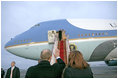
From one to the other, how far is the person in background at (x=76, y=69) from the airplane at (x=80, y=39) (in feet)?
32.4

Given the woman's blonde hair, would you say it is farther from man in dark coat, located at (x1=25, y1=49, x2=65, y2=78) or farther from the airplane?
the airplane

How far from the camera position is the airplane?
12.6 metres

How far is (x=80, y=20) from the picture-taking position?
13820mm

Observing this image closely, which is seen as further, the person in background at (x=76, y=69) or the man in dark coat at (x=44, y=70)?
the man in dark coat at (x=44, y=70)

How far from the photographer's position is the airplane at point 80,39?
41.4ft

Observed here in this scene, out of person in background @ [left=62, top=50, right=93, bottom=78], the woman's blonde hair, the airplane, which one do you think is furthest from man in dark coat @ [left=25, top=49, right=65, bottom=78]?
the airplane

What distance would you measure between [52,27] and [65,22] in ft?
4.74

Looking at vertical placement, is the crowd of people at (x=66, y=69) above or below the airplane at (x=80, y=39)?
below

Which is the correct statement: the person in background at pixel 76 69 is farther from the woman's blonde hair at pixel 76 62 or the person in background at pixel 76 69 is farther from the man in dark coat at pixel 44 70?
the man in dark coat at pixel 44 70

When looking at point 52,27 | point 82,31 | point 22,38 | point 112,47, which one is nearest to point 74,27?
point 82,31

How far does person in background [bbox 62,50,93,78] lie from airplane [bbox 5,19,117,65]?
32.4 feet

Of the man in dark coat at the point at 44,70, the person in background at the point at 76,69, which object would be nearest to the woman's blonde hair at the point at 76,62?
the person in background at the point at 76,69

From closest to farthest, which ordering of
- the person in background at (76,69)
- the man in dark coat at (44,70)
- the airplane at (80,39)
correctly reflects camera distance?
the person in background at (76,69)
the man in dark coat at (44,70)
the airplane at (80,39)

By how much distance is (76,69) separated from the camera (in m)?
2.50
